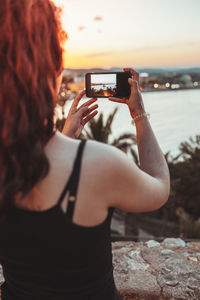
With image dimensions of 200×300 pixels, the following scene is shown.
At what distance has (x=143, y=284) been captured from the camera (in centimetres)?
198

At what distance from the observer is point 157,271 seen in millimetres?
2156

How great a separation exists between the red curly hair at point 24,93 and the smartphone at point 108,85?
0.58 metres

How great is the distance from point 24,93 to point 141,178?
35 centimetres

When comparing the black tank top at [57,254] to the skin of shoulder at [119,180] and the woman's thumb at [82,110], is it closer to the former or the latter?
the skin of shoulder at [119,180]

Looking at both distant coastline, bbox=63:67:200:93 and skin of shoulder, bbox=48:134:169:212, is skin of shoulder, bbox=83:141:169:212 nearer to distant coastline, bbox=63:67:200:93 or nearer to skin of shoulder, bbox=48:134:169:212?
skin of shoulder, bbox=48:134:169:212

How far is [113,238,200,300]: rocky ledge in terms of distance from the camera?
6.38ft

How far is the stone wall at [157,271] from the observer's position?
1.94 metres

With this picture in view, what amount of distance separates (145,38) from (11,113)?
32977 millimetres

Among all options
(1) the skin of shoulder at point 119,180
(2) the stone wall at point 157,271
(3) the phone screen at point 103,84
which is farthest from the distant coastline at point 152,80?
(2) the stone wall at point 157,271

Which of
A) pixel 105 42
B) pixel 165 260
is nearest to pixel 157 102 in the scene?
pixel 105 42

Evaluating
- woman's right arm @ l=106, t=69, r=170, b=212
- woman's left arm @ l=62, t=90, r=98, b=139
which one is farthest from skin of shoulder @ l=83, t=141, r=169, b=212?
woman's left arm @ l=62, t=90, r=98, b=139

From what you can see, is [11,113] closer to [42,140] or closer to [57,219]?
[42,140]

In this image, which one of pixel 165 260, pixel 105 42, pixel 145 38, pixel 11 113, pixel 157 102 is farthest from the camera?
pixel 157 102

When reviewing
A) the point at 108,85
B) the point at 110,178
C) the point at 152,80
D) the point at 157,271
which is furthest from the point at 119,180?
the point at 152,80
